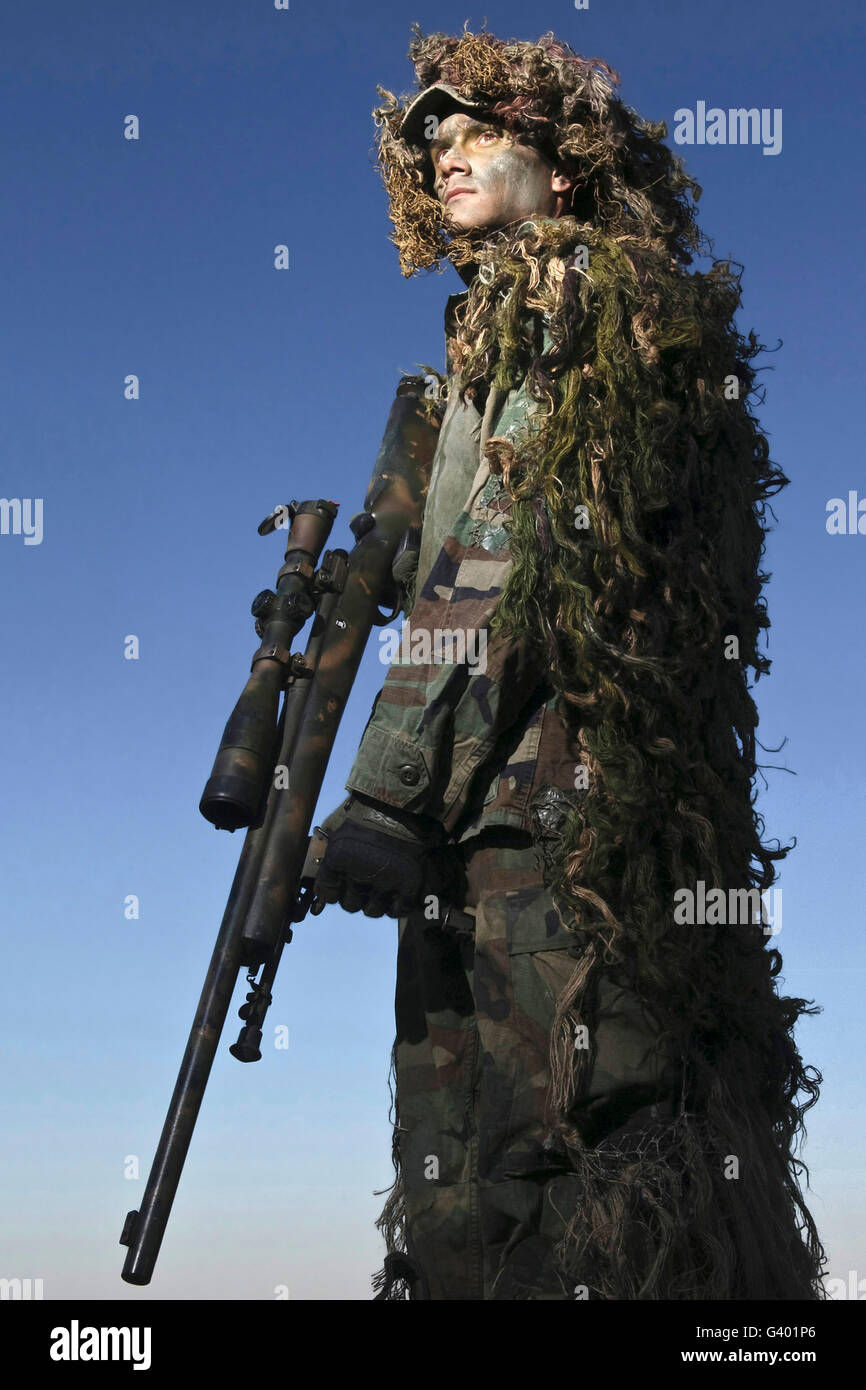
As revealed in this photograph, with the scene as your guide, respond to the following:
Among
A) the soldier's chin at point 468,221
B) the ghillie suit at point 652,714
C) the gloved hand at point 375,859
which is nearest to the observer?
the ghillie suit at point 652,714

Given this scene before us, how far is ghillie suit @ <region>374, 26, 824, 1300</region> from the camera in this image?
161 inches

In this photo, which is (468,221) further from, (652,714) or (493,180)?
(652,714)

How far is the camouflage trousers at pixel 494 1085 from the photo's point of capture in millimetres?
4164

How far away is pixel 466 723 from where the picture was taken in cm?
441

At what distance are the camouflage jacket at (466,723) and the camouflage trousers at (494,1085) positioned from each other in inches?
6.3

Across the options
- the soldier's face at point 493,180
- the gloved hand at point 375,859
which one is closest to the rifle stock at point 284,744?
the gloved hand at point 375,859

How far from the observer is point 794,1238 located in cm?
431

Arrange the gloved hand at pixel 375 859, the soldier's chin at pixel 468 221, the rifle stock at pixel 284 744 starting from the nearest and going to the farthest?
the gloved hand at pixel 375 859 < the rifle stock at pixel 284 744 < the soldier's chin at pixel 468 221

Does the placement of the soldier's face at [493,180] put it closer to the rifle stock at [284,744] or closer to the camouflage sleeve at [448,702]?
the rifle stock at [284,744]

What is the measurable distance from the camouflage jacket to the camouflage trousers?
0.16 meters

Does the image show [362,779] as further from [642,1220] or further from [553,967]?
[642,1220]

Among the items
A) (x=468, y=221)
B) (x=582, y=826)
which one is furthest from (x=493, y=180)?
(x=582, y=826)

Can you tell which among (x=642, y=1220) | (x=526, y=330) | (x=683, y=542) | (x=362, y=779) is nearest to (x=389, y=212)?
(x=526, y=330)

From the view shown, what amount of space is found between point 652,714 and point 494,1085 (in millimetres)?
1200
